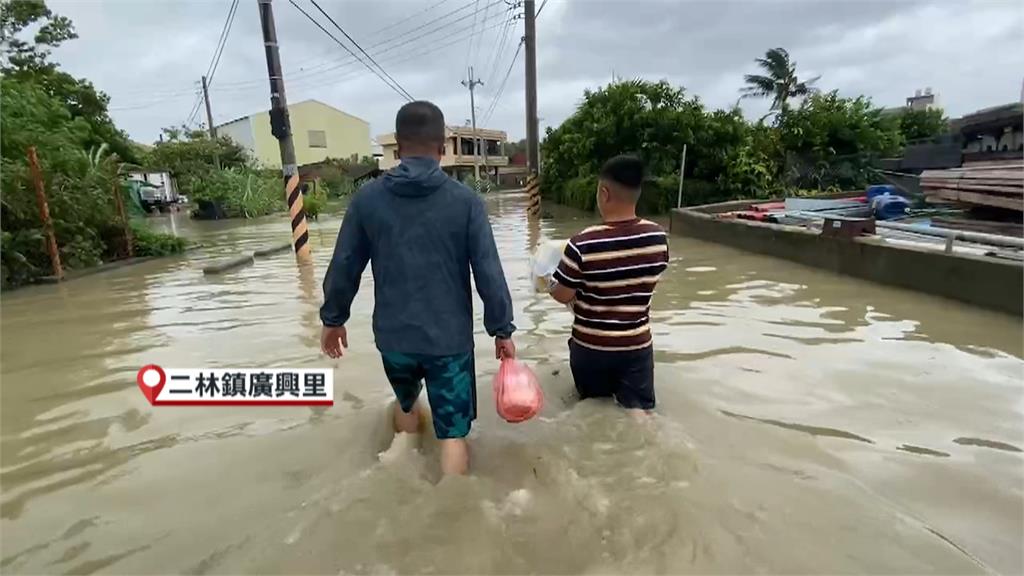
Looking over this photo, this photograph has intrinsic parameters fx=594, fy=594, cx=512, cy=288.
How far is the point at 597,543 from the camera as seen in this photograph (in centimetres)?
227

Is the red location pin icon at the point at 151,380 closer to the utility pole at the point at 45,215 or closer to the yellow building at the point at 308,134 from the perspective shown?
the utility pole at the point at 45,215

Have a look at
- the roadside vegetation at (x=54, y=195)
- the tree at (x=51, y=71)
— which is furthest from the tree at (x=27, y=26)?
the roadside vegetation at (x=54, y=195)

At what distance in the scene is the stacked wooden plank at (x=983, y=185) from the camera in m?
8.26

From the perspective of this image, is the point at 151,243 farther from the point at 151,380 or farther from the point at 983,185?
the point at 983,185

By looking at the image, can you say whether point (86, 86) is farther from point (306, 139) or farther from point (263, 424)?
point (263, 424)

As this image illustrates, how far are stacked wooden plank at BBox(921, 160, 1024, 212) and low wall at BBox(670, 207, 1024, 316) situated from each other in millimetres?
2523

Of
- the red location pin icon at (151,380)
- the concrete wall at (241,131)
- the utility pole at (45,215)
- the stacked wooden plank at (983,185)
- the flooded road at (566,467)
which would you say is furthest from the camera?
the concrete wall at (241,131)

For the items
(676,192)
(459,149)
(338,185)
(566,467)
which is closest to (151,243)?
(566,467)

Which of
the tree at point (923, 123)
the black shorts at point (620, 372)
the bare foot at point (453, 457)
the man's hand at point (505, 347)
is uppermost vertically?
the tree at point (923, 123)

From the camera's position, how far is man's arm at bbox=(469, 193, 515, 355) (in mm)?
2479

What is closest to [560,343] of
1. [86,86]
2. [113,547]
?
[113,547]

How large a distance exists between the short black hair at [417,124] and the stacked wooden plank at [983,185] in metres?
8.98

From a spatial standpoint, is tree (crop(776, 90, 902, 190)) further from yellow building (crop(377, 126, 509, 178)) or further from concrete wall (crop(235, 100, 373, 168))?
concrete wall (crop(235, 100, 373, 168))

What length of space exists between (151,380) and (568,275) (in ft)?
11.8
